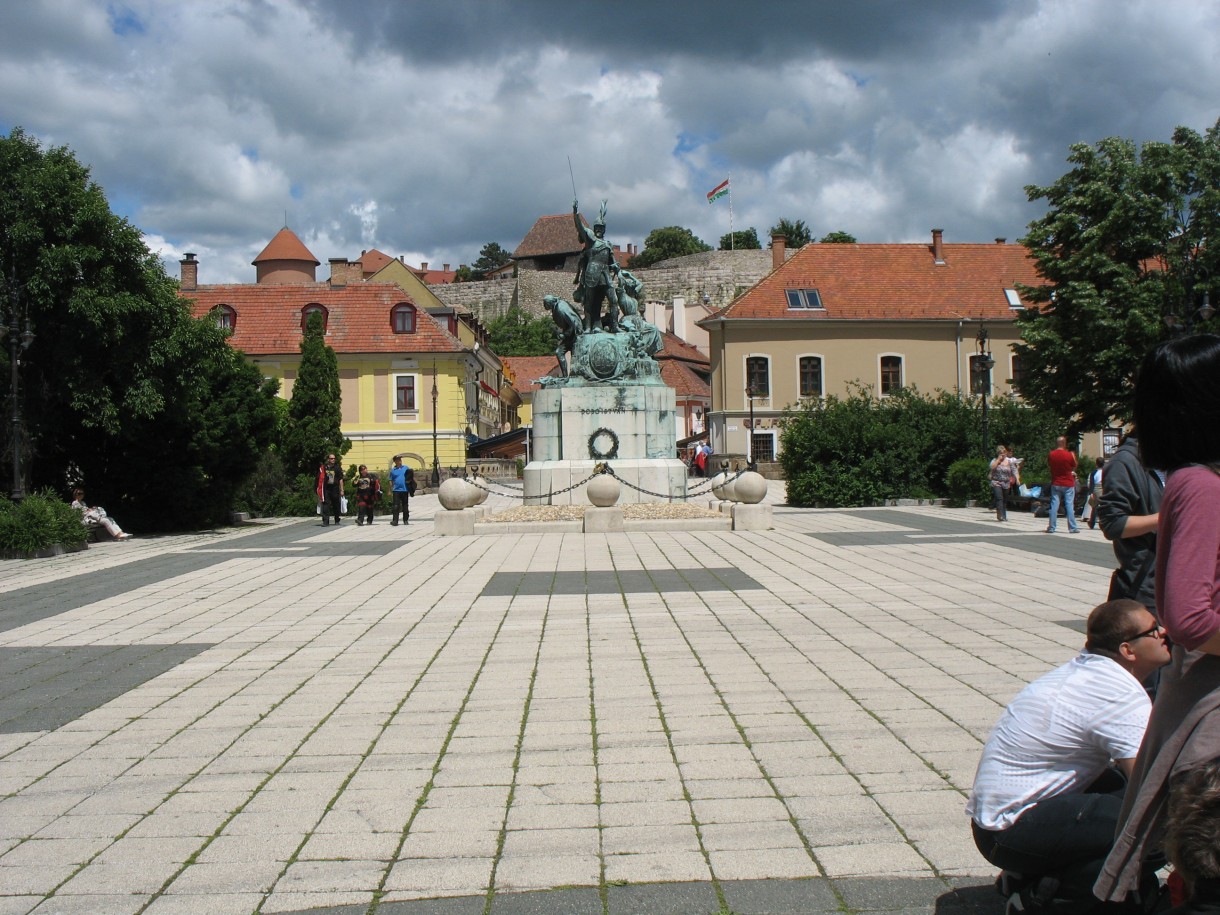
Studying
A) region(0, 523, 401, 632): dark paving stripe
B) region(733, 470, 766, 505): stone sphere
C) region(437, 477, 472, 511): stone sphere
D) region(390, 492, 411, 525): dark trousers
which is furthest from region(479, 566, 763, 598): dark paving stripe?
region(390, 492, 411, 525): dark trousers

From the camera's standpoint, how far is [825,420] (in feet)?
103

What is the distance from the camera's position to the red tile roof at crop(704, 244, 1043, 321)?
184 feet

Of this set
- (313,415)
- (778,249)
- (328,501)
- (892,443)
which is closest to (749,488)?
(892,443)

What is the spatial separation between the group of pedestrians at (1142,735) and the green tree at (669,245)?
136017 mm

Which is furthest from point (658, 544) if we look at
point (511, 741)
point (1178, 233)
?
point (1178, 233)

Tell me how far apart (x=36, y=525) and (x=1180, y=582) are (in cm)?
1889

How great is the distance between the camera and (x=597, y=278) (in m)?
27.2

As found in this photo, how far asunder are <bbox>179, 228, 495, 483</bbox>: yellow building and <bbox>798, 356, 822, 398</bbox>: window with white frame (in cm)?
1623

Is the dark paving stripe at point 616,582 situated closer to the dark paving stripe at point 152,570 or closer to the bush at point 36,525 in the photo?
the dark paving stripe at point 152,570

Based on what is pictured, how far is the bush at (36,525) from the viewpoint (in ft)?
60.0

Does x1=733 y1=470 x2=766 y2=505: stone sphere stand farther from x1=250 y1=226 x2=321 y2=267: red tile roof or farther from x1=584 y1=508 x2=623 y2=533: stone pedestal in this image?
x1=250 y1=226 x2=321 y2=267: red tile roof

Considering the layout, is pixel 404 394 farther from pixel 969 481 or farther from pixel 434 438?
pixel 969 481

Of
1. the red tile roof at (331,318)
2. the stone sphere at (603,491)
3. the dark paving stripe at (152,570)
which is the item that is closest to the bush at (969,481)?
the stone sphere at (603,491)

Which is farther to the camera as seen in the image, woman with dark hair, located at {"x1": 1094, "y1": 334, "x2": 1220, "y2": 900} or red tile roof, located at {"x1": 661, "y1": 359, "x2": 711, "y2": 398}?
red tile roof, located at {"x1": 661, "y1": 359, "x2": 711, "y2": 398}
